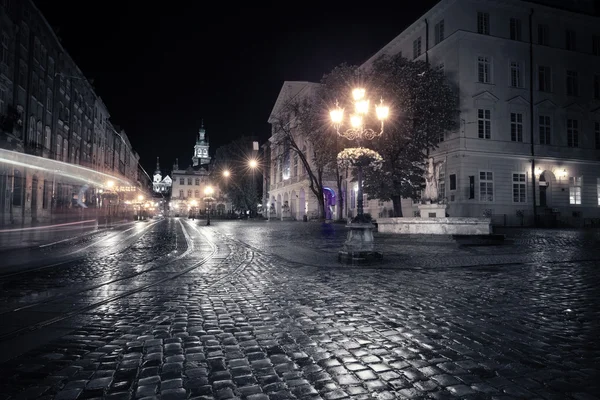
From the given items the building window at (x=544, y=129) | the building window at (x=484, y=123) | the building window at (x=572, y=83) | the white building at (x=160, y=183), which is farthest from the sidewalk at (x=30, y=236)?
the white building at (x=160, y=183)

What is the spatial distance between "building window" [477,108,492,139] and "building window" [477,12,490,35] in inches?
258

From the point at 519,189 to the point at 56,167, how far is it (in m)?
39.0

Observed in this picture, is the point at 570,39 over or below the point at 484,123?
over

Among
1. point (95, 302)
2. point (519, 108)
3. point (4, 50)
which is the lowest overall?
point (95, 302)

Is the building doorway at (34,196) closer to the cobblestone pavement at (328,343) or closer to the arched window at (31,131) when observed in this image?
the arched window at (31,131)

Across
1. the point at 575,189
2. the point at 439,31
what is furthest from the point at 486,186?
the point at 439,31

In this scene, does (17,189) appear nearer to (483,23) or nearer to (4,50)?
(4,50)

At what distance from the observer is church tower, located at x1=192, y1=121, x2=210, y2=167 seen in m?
165

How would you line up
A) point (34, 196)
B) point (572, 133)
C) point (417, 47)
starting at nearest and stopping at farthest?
point (34, 196) < point (572, 133) < point (417, 47)

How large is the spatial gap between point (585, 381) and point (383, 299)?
3.32 m

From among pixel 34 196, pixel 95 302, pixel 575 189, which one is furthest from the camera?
pixel 575 189

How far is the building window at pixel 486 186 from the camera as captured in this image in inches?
1200

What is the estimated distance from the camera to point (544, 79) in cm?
3341

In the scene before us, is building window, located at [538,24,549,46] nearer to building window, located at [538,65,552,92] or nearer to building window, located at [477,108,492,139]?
building window, located at [538,65,552,92]
